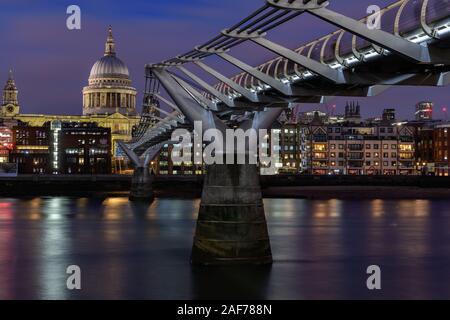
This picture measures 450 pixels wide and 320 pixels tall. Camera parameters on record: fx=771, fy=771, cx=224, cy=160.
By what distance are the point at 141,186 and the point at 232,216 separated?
7581cm

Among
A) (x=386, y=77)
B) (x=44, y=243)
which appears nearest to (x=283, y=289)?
(x=386, y=77)

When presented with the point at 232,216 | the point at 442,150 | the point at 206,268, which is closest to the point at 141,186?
the point at 206,268

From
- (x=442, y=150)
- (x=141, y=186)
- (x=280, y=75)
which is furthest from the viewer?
(x=442, y=150)

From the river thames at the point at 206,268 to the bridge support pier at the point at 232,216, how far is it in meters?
0.80

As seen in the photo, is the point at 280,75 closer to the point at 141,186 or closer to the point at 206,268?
the point at 206,268

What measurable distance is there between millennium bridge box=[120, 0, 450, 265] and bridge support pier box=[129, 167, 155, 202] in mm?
64477

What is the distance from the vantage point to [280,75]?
31594 mm

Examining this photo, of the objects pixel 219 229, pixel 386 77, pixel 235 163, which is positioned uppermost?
pixel 386 77

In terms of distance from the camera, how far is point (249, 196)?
3331 cm

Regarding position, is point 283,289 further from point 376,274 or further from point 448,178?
point 448,178

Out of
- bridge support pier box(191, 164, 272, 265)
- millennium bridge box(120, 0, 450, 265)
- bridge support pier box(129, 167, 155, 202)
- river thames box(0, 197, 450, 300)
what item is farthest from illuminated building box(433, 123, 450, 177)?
bridge support pier box(191, 164, 272, 265)

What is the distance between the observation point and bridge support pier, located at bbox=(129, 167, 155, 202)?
10719cm

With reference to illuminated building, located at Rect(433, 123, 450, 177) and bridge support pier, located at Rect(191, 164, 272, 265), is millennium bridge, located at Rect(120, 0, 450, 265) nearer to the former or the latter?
bridge support pier, located at Rect(191, 164, 272, 265)
